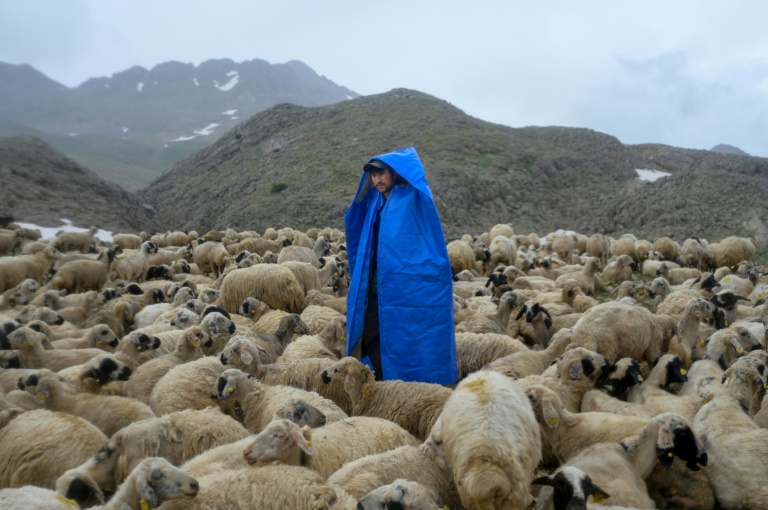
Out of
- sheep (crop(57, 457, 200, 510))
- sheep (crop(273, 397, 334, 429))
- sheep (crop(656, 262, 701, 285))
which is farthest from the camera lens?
sheep (crop(656, 262, 701, 285))

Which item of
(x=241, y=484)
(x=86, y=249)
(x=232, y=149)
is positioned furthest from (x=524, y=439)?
(x=232, y=149)

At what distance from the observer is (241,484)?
408 cm

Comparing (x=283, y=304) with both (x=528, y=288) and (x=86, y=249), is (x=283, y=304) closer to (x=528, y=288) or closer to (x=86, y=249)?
(x=528, y=288)

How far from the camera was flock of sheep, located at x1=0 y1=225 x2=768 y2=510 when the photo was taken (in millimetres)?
4070

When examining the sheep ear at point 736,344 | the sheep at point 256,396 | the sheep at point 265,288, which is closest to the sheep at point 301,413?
the sheep at point 256,396

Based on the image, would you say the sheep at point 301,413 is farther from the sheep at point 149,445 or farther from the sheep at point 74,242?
the sheep at point 74,242

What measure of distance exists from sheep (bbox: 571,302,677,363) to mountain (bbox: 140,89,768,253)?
25.2 m

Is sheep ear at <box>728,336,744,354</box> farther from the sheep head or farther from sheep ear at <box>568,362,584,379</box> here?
the sheep head

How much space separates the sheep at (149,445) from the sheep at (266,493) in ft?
3.40

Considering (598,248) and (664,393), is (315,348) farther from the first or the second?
(598,248)

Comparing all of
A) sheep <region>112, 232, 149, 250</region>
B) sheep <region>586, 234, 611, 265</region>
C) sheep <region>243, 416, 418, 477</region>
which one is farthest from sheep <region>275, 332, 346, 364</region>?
sheep <region>112, 232, 149, 250</region>

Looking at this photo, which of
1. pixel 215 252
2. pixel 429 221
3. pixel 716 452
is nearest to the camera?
pixel 716 452

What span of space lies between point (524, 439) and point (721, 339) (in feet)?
16.0

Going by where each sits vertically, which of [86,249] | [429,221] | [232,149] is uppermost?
[232,149]
